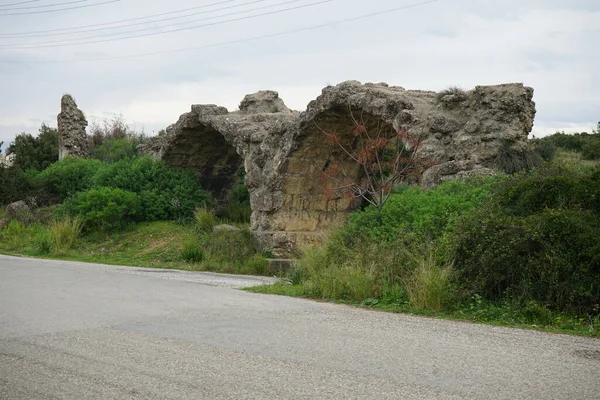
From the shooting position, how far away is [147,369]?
6.19 metres

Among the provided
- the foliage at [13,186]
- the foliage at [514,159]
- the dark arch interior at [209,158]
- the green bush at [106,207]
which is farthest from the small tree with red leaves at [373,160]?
the foliage at [13,186]

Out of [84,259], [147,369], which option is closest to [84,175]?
[84,259]

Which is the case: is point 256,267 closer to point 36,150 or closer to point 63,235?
point 63,235

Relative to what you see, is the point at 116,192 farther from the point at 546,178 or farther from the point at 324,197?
the point at 546,178

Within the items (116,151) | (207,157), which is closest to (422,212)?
(207,157)

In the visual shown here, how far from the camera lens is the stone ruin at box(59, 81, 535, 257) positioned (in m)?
16.3

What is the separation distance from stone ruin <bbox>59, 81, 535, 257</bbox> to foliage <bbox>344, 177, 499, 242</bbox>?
158 centimetres

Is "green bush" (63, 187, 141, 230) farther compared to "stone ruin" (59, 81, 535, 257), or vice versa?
"green bush" (63, 187, 141, 230)

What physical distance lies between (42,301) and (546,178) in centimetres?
757

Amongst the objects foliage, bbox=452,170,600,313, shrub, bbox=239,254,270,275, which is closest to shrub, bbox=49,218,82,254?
shrub, bbox=239,254,270,275

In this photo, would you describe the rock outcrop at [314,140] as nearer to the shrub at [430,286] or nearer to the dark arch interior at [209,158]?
the dark arch interior at [209,158]

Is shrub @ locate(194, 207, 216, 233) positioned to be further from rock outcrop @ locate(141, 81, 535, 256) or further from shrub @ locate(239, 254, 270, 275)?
shrub @ locate(239, 254, 270, 275)

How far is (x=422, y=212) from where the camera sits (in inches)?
534

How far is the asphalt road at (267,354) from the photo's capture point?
221 inches
